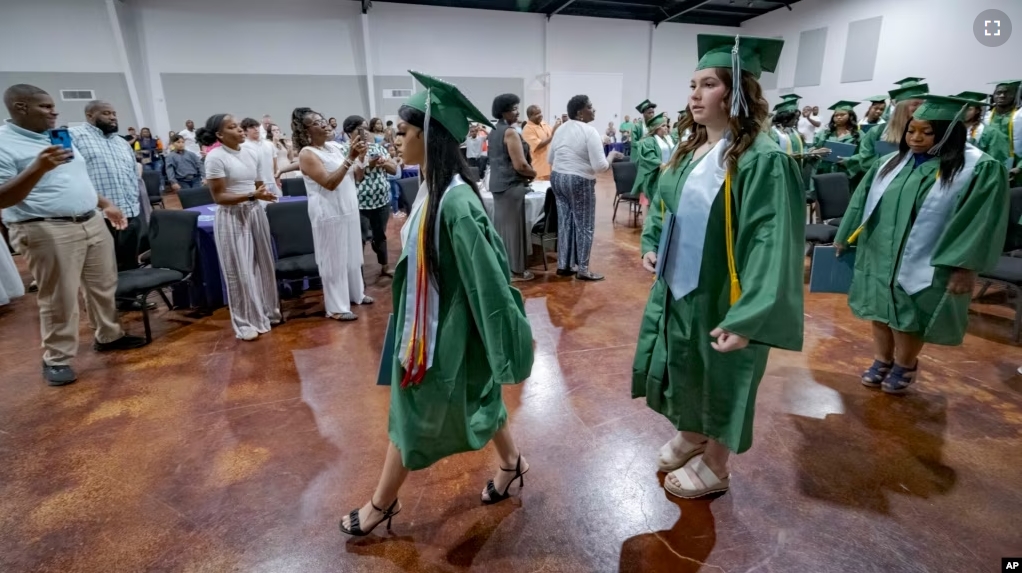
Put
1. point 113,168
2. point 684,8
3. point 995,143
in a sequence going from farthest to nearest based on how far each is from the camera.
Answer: point 684,8 < point 995,143 < point 113,168

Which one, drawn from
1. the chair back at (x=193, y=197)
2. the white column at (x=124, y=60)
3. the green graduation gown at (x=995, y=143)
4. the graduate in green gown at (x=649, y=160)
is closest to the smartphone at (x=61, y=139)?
the chair back at (x=193, y=197)

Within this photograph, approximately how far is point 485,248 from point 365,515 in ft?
3.62

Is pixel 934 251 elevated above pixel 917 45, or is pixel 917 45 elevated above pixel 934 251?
pixel 917 45

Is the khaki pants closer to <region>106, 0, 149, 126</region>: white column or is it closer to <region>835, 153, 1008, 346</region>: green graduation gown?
<region>835, 153, 1008, 346</region>: green graduation gown

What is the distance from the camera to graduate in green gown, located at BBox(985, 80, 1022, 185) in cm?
465

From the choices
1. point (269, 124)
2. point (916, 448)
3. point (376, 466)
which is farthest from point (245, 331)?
point (269, 124)

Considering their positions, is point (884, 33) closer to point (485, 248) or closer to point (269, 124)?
point (269, 124)

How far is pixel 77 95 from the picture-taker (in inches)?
442

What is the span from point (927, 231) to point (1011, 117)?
3939 millimetres

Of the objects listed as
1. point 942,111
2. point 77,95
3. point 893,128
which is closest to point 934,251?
point 942,111

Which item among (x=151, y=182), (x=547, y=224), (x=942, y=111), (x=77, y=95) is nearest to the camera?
(x=942, y=111)

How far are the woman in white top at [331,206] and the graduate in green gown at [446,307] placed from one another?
2174 millimetres

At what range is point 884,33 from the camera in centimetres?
1317

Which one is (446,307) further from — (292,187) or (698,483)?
(292,187)
